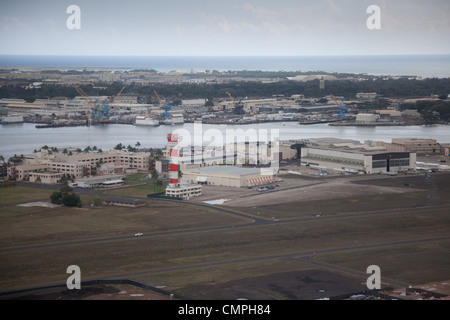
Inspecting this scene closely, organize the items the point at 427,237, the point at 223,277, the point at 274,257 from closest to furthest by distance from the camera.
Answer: the point at 223,277 < the point at 274,257 < the point at 427,237

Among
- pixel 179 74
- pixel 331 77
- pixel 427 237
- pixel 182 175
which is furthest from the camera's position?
pixel 179 74

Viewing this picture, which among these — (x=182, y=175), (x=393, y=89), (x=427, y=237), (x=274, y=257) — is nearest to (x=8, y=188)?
(x=182, y=175)


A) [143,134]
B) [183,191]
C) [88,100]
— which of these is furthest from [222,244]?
[88,100]

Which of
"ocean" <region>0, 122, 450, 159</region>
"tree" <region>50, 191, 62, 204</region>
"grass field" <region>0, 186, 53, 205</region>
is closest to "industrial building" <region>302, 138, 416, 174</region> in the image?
"ocean" <region>0, 122, 450, 159</region>

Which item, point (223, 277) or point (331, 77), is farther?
point (331, 77)

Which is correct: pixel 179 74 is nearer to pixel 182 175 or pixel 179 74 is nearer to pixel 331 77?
pixel 331 77

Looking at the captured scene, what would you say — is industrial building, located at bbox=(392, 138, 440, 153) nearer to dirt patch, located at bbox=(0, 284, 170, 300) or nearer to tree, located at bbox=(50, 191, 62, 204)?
tree, located at bbox=(50, 191, 62, 204)
